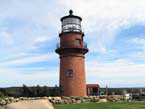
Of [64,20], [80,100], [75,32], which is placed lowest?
[80,100]

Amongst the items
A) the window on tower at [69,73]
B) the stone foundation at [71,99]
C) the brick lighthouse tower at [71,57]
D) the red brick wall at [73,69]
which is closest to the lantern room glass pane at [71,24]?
the brick lighthouse tower at [71,57]

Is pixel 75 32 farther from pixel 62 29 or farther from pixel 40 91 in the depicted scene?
pixel 40 91

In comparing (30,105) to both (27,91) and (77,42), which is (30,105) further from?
(77,42)

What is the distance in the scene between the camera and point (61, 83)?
23.0 meters

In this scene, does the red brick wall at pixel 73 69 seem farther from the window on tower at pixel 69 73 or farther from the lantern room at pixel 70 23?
the lantern room at pixel 70 23

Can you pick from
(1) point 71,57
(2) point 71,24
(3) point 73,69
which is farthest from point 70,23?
(3) point 73,69

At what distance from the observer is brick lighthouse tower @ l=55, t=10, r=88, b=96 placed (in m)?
22.4

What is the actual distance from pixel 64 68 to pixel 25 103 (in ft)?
47.8

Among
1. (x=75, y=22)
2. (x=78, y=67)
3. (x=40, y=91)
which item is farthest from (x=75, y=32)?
(x=40, y=91)

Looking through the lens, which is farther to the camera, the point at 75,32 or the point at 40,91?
the point at 75,32

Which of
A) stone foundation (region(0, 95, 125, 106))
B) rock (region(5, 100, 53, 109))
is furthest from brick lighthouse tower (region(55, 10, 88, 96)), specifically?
rock (region(5, 100, 53, 109))

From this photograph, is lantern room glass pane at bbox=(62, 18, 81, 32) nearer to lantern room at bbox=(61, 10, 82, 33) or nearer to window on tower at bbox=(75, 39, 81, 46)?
lantern room at bbox=(61, 10, 82, 33)

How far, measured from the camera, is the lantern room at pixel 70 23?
2321 centimetres

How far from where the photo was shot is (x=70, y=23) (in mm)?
23234
